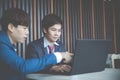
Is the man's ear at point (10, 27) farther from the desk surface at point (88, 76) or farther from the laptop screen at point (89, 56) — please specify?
the laptop screen at point (89, 56)

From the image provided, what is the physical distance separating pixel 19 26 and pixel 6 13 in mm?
132

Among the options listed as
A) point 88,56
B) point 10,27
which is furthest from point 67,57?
point 10,27

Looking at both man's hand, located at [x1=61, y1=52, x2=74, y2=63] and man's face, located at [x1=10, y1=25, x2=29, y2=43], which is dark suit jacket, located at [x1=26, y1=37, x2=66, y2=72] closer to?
man's face, located at [x1=10, y1=25, x2=29, y2=43]

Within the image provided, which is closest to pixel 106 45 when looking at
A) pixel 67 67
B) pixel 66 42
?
pixel 67 67

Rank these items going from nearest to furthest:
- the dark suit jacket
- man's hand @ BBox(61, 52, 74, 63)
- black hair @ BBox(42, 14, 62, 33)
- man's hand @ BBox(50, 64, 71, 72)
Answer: man's hand @ BBox(61, 52, 74, 63) → man's hand @ BBox(50, 64, 71, 72) → the dark suit jacket → black hair @ BBox(42, 14, 62, 33)

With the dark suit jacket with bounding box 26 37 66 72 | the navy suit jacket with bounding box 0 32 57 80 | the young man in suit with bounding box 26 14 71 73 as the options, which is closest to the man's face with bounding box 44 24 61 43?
the young man in suit with bounding box 26 14 71 73

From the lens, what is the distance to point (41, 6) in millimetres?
3375

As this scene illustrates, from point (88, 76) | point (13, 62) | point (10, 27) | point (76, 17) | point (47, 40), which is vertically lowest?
point (88, 76)

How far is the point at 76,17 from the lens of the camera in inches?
154

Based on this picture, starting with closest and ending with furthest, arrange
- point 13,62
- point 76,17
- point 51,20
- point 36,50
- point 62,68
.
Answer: point 13,62 → point 62,68 → point 36,50 → point 51,20 → point 76,17

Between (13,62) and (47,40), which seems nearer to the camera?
(13,62)

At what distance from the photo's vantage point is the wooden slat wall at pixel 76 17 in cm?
322

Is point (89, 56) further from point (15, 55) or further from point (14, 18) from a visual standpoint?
point (14, 18)

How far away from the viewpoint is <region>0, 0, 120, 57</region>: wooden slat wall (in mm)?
3221
